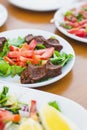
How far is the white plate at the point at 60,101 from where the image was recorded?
0.98 meters

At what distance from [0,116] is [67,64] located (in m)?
0.43

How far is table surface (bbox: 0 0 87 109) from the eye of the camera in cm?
120

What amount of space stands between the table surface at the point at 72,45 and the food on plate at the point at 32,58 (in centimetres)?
6

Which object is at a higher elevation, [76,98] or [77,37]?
[77,37]

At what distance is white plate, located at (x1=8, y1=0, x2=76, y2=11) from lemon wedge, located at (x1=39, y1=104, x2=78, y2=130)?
859 mm

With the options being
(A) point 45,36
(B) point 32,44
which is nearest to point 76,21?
(A) point 45,36

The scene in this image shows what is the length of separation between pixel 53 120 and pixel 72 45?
2.00 ft

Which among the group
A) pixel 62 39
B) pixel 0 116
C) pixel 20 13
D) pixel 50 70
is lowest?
pixel 0 116

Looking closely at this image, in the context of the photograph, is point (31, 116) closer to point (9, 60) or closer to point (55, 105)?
point (55, 105)

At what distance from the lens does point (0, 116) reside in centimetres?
94

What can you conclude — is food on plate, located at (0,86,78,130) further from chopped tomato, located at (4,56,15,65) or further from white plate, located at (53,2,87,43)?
white plate, located at (53,2,87,43)

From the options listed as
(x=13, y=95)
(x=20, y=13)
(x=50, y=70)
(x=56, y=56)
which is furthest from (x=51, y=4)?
(x=13, y=95)

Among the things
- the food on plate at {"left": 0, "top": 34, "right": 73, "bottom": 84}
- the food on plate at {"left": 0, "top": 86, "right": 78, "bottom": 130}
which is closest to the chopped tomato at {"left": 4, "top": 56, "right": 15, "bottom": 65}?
the food on plate at {"left": 0, "top": 34, "right": 73, "bottom": 84}

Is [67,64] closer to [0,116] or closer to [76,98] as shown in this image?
[76,98]
